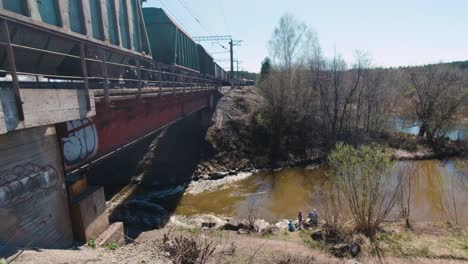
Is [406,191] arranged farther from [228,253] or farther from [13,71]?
[13,71]

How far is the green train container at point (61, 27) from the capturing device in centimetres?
635

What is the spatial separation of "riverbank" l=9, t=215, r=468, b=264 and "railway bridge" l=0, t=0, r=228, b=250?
6.08 ft

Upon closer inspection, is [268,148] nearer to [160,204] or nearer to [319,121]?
[319,121]

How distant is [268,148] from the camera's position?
2727 cm

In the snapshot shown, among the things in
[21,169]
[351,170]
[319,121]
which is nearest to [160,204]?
[351,170]

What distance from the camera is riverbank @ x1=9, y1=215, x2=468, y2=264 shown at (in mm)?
Answer: 9672

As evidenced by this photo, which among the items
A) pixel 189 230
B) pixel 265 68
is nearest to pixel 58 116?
pixel 189 230

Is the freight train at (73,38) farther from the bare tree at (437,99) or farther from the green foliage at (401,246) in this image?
the bare tree at (437,99)

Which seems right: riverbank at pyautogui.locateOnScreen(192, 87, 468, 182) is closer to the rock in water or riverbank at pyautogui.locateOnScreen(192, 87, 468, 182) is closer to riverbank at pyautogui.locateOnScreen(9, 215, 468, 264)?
the rock in water

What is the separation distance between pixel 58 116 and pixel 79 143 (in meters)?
1.44

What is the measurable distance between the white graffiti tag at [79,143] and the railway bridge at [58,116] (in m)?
0.03

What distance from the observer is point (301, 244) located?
11859 mm

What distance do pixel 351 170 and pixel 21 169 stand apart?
12.0 meters

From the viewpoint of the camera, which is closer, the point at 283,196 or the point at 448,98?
the point at 283,196
